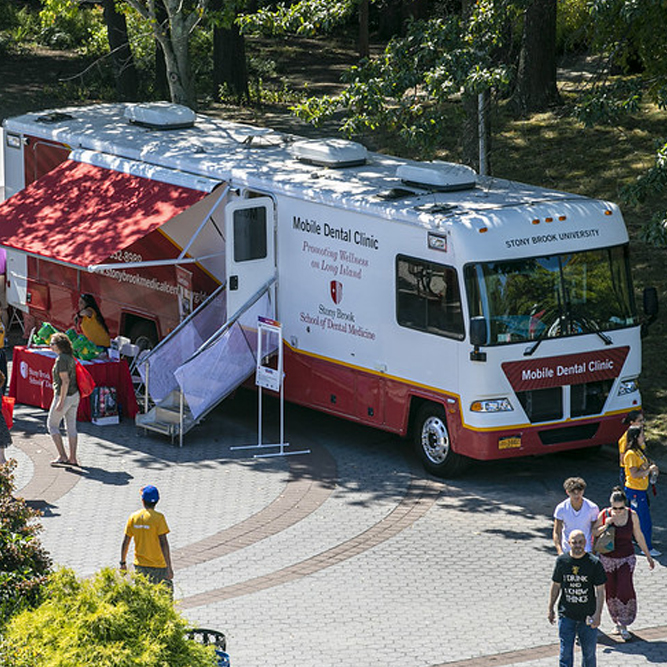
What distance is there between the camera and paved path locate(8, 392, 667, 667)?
11836mm

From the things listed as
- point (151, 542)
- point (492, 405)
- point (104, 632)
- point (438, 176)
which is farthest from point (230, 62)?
point (104, 632)

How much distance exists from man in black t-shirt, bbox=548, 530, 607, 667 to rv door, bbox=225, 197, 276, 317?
767 cm

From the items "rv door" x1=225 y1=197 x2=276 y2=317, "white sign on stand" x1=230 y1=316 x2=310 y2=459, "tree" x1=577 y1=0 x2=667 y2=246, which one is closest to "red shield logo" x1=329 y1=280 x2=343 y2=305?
"white sign on stand" x1=230 y1=316 x2=310 y2=459

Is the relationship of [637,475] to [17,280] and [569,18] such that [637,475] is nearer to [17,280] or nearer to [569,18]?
[17,280]

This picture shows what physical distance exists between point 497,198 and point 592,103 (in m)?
2.46

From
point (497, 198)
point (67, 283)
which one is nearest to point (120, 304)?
point (67, 283)

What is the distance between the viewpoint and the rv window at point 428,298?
50.5ft

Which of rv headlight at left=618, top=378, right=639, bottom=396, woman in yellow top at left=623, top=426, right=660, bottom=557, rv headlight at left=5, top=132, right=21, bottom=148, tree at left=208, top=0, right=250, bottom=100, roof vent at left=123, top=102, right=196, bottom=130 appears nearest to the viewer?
woman in yellow top at left=623, top=426, right=660, bottom=557

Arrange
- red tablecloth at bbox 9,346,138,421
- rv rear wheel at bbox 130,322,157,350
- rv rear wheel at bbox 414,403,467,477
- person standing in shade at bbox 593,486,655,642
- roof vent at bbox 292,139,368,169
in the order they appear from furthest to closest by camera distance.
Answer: rv rear wheel at bbox 130,322,157,350
red tablecloth at bbox 9,346,138,421
roof vent at bbox 292,139,368,169
rv rear wheel at bbox 414,403,467,477
person standing in shade at bbox 593,486,655,642

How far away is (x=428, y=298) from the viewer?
51.5 feet

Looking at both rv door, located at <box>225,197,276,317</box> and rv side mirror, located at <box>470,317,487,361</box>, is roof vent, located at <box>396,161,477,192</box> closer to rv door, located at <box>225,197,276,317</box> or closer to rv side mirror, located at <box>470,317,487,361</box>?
rv door, located at <box>225,197,276,317</box>

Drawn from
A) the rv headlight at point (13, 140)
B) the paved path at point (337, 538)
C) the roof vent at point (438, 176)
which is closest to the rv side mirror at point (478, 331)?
the paved path at point (337, 538)

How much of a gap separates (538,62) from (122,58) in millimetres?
10955

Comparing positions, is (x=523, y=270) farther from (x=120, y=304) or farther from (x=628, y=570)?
(x=120, y=304)
